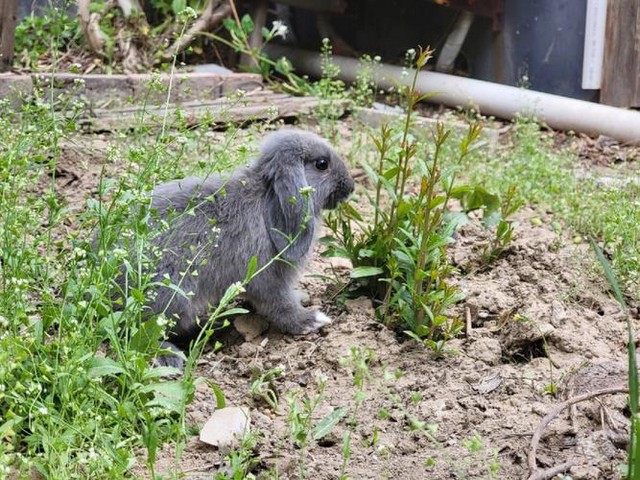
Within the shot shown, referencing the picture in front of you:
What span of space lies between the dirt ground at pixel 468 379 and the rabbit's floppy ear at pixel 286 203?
273 mm

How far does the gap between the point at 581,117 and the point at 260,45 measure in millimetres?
2963

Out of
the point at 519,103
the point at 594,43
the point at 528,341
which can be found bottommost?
the point at 528,341

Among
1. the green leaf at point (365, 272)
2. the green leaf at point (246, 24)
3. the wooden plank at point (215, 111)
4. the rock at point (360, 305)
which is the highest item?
the green leaf at point (246, 24)

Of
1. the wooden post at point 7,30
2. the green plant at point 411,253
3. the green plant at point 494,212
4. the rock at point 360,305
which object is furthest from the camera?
the wooden post at point 7,30

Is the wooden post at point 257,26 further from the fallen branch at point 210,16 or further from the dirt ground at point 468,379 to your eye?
the dirt ground at point 468,379

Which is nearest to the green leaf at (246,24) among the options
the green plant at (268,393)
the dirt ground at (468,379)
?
the dirt ground at (468,379)

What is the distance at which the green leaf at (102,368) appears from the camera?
3516 millimetres

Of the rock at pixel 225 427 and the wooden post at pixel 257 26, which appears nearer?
the rock at pixel 225 427

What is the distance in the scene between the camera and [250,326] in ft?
16.2

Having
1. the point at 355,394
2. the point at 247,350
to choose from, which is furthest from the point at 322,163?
the point at 355,394

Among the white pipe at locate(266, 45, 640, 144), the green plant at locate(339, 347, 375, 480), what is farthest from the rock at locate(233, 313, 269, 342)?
the white pipe at locate(266, 45, 640, 144)

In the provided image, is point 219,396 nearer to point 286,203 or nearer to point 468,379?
point 468,379

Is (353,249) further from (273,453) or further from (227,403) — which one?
(273,453)

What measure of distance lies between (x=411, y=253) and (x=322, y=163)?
78 centimetres
